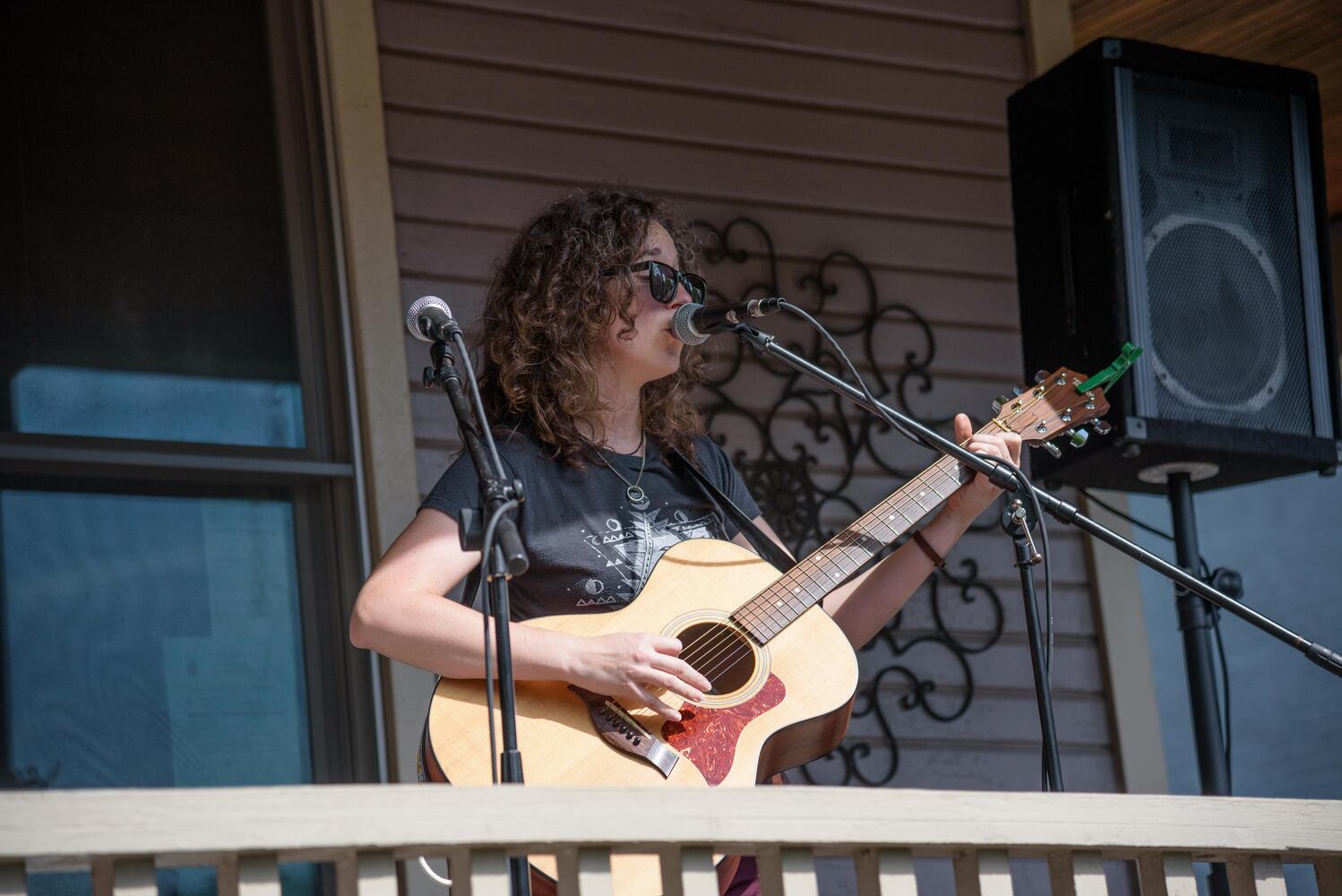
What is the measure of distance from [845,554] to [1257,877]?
857mm

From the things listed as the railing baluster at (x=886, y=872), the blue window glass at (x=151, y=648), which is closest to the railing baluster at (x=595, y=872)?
the railing baluster at (x=886, y=872)

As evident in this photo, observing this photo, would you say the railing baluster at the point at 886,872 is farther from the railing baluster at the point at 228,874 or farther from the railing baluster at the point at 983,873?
the railing baluster at the point at 228,874

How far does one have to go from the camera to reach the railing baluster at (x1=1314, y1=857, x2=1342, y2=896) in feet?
6.23

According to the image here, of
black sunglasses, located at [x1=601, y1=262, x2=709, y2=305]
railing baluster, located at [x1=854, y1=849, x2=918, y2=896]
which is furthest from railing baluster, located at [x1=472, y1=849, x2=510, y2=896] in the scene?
black sunglasses, located at [x1=601, y1=262, x2=709, y2=305]

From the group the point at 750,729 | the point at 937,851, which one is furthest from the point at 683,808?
the point at 750,729

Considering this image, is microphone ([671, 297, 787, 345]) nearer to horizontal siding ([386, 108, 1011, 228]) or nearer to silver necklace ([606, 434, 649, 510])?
silver necklace ([606, 434, 649, 510])

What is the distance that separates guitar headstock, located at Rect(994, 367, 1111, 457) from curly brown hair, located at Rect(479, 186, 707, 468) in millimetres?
555

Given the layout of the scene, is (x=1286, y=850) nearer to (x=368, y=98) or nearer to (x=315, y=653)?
(x=315, y=653)

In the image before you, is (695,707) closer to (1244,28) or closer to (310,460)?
(310,460)

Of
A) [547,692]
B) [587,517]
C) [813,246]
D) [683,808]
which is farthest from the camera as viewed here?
[813,246]

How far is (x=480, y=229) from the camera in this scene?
3639mm

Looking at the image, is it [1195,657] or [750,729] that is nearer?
[750,729]

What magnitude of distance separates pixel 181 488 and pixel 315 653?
0.44 metres

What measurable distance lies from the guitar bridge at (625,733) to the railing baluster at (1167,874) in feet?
2.19
